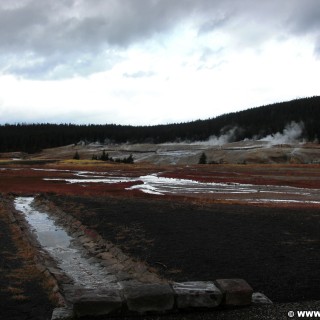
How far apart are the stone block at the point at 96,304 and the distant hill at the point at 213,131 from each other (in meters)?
151

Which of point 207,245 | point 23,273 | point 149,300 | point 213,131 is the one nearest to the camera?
point 149,300

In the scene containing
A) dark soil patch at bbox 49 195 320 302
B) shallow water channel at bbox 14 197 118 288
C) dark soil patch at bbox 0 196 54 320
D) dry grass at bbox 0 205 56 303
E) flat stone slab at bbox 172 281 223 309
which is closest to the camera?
flat stone slab at bbox 172 281 223 309

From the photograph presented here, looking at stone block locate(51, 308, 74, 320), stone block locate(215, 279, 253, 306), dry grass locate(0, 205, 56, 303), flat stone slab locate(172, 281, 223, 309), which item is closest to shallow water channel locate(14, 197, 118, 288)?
dry grass locate(0, 205, 56, 303)

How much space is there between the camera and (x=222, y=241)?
49.9ft

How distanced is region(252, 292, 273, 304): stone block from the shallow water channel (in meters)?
4.29

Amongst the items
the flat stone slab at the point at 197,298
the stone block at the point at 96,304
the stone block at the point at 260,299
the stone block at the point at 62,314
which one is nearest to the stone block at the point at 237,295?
the flat stone slab at the point at 197,298

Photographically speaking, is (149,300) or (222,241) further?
(222,241)

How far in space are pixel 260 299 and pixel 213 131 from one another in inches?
6861

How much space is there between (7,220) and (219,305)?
1626 centimetres

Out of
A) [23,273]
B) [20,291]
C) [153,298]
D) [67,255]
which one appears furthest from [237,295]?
[67,255]

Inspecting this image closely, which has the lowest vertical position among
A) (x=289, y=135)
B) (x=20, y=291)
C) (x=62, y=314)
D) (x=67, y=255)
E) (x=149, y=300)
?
(x=67, y=255)

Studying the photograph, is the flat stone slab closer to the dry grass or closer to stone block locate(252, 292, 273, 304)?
stone block locate(252, 292, 273, 304)

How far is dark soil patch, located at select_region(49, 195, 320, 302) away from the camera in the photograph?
10859 mm

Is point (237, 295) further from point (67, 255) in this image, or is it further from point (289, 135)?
point (289, 135)
